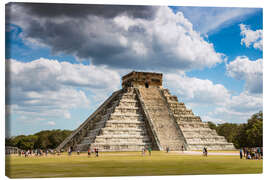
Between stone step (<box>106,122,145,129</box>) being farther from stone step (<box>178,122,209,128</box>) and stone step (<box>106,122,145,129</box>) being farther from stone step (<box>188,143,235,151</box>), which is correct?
stone step (<box>188,143,235,151</box>)

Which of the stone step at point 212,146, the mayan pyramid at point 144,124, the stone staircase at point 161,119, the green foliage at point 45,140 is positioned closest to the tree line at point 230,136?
the green foliage at point 45,140

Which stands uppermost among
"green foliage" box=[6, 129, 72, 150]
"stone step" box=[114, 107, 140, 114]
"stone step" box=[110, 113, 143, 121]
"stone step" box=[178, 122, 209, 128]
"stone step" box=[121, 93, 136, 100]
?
"stone step" box=[121, 93, 136, 100]

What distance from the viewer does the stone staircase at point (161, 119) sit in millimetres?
39894

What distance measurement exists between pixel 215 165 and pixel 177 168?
2.88 m

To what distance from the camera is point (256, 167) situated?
20.7 m

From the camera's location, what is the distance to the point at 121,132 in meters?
A: 38.8

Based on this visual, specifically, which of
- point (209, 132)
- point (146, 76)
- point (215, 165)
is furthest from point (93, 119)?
point (215, 165)

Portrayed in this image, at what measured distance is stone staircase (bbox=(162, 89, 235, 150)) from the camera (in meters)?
40.9

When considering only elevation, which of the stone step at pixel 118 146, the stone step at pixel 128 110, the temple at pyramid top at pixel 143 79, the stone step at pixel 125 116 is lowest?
the stone step at pixel 118 146

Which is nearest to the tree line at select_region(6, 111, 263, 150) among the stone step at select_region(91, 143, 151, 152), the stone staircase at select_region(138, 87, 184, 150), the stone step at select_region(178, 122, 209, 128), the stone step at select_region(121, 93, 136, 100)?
the stone step at select_region(178, 122, 209, 128)

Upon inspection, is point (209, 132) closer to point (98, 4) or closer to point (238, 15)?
point (238, 15)

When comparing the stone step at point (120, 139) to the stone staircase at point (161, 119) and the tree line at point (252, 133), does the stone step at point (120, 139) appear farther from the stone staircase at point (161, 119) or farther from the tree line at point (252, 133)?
the tree line at point (252, 133)

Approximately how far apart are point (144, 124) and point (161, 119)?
9.35 feet

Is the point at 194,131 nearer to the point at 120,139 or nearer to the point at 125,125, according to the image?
the point at 125,125
